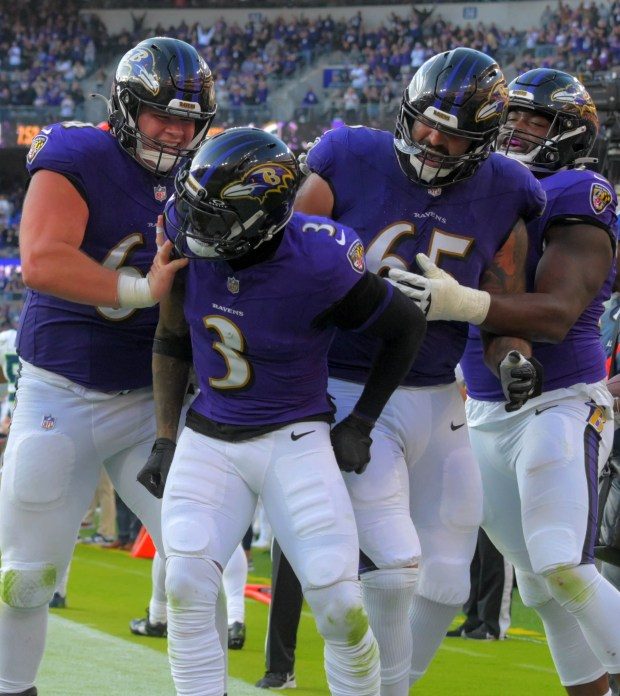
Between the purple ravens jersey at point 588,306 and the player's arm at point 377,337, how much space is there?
0.65 meters

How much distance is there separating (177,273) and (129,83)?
66cm

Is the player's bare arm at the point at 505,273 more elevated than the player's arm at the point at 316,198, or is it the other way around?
the player's arm at the point at 316,198

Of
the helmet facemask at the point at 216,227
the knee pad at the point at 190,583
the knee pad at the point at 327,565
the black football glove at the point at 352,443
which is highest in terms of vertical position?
the helmet facemask at the point at 216,227

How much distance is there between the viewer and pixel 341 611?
3164 millimetres

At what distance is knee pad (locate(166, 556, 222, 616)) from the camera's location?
315cm

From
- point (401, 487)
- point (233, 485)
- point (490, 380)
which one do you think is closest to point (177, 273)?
point (233, 485)

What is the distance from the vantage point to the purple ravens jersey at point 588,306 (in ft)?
12.6

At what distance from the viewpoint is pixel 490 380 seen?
4.06 m

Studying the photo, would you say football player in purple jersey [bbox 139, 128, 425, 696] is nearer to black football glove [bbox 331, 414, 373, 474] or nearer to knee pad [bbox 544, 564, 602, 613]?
black football glove [bbox 331, 414, 373, 474]

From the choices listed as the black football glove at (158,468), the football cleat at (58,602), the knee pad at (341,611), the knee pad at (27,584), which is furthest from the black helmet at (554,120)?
the football cleat at (58,602)

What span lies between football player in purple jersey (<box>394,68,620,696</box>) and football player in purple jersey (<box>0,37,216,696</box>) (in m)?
0.82

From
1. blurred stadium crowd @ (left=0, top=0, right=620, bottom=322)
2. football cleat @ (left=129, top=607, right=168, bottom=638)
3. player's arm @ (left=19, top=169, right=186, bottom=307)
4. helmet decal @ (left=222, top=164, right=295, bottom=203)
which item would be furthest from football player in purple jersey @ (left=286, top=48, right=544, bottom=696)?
blurred stadium crowd @ (left=0, top=0, right=620, bottom=322)

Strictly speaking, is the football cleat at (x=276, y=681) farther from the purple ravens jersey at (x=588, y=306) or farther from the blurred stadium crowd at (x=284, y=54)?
the blurred stadium crowd at (x=284, y=54)

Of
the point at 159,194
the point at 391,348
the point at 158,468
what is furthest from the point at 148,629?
the point at 391,348
